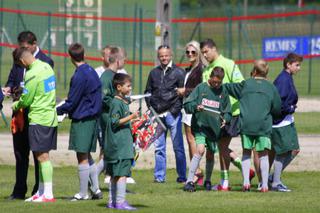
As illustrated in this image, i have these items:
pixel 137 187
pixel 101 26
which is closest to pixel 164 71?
pixel 137 187

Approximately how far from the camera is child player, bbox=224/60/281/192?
43.6 feet

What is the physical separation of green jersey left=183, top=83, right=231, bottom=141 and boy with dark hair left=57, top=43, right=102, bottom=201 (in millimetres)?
1626

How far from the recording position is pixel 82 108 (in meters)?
12.0

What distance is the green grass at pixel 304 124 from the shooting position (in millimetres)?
19938

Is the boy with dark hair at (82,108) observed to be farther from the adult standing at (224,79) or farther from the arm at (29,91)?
the adult standing at (224,79)

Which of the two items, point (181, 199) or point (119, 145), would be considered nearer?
point (119, 145)

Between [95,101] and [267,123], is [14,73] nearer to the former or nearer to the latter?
[95,101]

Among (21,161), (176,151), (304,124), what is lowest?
(304,124)

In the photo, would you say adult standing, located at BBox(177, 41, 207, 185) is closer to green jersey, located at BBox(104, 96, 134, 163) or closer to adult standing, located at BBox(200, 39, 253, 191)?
adult standing, located at BBox(200, 39, 253, 191)

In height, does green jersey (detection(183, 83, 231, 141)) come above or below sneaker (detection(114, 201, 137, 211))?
above

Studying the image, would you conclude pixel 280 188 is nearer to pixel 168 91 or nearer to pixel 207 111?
pixel 207 111

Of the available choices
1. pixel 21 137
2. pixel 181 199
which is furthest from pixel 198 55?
pixel 21 137

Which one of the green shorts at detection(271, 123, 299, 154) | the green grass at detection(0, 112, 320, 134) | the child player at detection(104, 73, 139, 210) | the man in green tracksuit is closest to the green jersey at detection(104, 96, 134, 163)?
the child player at detection(104, 73, 139, 210)

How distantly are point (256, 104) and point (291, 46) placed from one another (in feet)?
62.2
